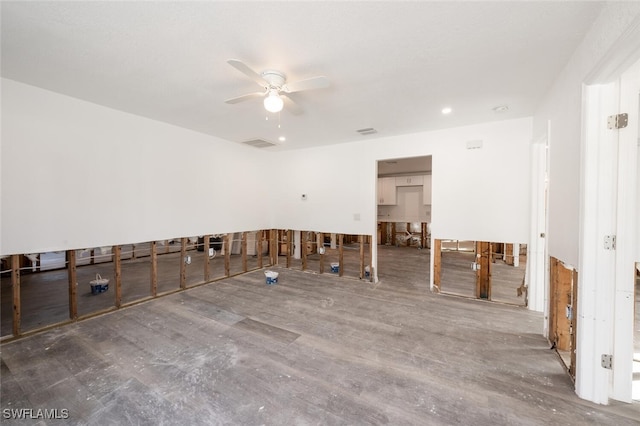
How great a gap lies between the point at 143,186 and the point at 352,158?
3760 mm

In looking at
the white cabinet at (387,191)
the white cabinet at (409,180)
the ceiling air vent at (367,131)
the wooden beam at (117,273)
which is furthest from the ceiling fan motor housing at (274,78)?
the white cabinet at (387,191)

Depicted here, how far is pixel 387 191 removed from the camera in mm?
9820

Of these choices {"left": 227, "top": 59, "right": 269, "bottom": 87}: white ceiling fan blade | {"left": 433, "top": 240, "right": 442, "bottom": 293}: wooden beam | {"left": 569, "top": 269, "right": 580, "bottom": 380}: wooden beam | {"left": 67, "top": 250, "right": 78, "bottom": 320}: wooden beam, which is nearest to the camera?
{"left": 227, "top": 59, "right": 269, "bottom": 87}: white ceiling fan blade

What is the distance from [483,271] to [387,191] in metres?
6.12

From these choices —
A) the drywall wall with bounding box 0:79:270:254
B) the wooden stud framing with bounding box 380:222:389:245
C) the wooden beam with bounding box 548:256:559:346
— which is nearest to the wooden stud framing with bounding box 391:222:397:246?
the wooden stud framing with bounding box 380:222:389:245

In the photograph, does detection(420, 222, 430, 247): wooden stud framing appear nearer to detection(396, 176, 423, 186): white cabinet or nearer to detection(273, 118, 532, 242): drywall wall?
detection(396, 176, 423, 186): white cabinet

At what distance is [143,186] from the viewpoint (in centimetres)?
389

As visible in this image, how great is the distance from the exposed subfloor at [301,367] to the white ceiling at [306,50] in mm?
2806

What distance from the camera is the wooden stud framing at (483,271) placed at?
393cm

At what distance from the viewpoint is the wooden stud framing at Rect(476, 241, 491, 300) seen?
3.93 m

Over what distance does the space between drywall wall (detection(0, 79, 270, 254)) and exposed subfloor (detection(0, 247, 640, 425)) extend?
1222 mm

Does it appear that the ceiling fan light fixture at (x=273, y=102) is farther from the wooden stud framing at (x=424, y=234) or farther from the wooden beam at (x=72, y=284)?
the wooden stud framing at (x=424, y=234)

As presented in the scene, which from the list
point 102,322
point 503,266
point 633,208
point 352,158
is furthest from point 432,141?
point 102,322

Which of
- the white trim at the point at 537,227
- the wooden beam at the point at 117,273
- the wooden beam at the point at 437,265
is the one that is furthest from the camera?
the wooden beam at the point at 437,265
